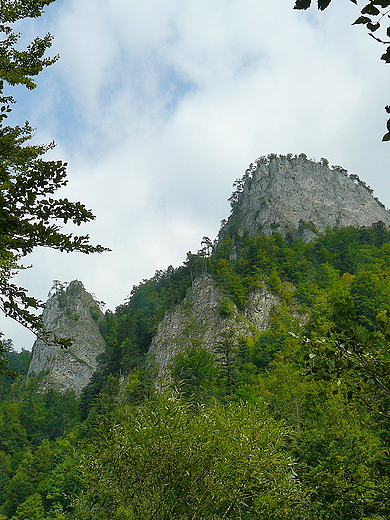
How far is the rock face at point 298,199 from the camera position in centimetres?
8744

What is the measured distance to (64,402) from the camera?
6425 centimetres

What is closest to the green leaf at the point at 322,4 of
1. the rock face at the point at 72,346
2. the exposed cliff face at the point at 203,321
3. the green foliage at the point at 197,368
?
the green foliage at the point at 197,368

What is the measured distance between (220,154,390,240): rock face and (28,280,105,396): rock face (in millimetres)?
31018

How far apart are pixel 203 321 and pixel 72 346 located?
132 ft

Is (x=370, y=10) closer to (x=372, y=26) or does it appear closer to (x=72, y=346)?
(x=372, y=26)

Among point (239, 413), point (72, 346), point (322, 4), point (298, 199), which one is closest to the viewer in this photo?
point (322, 4)

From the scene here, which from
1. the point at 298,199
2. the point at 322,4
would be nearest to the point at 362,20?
the point at 322,4

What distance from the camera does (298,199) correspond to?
9369 cm

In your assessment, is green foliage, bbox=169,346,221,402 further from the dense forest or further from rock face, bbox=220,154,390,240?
rock face, bbox=220,154,390,240

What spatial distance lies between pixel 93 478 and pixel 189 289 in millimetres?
45654

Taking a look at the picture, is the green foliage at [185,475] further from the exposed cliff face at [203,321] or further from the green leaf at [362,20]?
the exposed cliff face at [203,321]

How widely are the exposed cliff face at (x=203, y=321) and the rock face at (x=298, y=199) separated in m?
28.8

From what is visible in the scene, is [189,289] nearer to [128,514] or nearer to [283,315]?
[283,315]

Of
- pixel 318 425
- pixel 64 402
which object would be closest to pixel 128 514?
pixel 318 425
